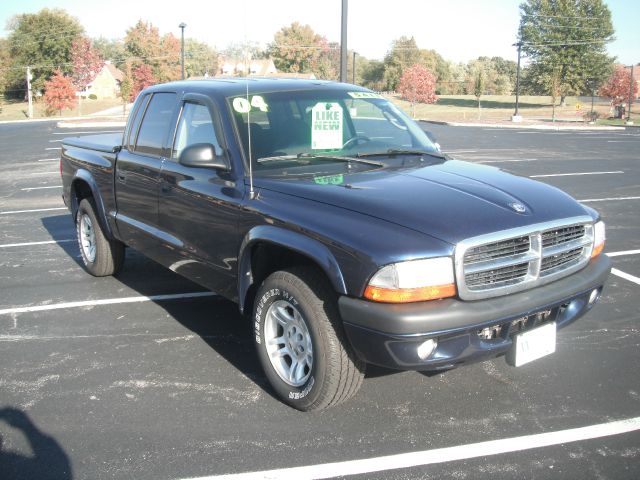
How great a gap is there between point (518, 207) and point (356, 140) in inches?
57.1

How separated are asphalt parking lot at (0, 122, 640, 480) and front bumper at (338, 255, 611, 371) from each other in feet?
1.71

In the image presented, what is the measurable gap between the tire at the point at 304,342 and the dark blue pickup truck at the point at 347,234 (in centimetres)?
1

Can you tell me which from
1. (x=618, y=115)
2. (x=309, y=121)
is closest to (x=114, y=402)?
(x=309, y=121)

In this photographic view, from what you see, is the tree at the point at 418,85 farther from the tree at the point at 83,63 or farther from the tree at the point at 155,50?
the tree at the point at 83,63

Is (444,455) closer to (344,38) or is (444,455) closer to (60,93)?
(344,38)

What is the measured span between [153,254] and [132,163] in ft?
2.65

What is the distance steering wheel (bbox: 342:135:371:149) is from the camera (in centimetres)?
453

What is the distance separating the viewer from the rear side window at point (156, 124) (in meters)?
5.12

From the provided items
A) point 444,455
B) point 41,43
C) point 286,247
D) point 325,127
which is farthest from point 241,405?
point 41,43

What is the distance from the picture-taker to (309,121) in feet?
14.8

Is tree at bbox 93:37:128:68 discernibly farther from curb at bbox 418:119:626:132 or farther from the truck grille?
the truck grille

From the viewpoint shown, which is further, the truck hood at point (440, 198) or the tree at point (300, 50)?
the tree at point (300, 50)

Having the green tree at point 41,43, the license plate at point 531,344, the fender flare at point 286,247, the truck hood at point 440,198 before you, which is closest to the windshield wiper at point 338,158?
the truck hood at point 440,198

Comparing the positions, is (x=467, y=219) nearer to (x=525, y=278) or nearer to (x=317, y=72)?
(x=525, y=278)
